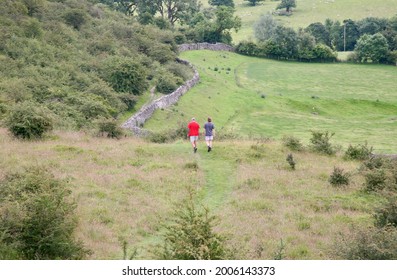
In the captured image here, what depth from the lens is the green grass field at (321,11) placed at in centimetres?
13238

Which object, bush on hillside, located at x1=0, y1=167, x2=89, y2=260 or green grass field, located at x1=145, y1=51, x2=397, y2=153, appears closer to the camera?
bush on hillside, located at x1=0, y1=167, x2=89, y2=260

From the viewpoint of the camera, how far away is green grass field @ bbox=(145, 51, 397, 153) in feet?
164

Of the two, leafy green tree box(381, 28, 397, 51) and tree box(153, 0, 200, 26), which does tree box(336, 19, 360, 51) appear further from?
tree box(153, 0, 200, 26)

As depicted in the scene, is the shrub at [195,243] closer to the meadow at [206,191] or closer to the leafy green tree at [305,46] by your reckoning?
the meadow at [206,191]

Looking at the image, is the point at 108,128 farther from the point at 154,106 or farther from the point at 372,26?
the point at 372,26

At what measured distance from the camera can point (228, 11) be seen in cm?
10275

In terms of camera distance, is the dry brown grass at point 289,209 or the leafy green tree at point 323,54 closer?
the dry brown grass at point 289,209

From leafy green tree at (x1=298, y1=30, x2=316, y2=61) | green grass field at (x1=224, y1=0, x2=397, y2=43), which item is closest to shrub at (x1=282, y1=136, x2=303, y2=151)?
leafy green tree at (x1=298, y1=30, x2=316, y2=61)

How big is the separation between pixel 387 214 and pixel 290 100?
4979 centimetres

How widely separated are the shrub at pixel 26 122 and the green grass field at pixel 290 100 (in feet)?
54.3

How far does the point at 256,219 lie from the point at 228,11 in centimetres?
8932

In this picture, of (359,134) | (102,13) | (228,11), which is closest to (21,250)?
(359,134)

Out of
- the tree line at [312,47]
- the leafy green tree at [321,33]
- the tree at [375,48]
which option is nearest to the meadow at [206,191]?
the tree line at [312,47]

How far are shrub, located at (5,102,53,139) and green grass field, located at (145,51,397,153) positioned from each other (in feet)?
54.3
